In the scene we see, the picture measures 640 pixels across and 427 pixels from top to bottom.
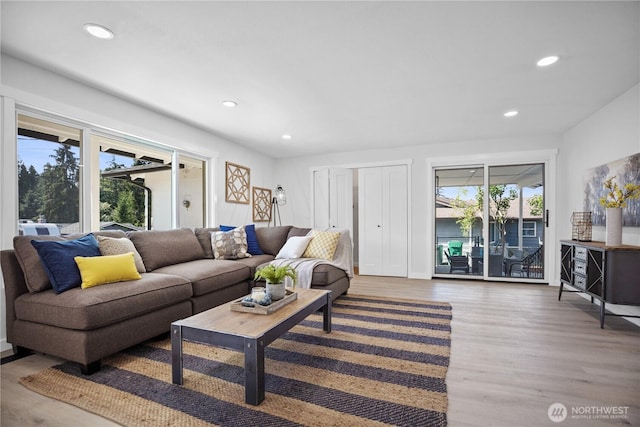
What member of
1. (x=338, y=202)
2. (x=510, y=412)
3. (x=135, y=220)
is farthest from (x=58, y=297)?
(x=338, y=202)

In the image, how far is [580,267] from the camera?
3.20 meters

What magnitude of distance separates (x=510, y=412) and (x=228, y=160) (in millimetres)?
4616

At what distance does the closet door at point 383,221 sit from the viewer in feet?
17.7

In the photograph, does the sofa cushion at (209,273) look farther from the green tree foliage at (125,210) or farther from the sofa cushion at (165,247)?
the green tree foliage at (125,210)

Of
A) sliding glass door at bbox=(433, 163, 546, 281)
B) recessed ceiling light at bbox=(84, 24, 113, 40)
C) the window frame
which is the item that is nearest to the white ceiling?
recessed ceiling light at bbox=(84, 24, 113, 40)

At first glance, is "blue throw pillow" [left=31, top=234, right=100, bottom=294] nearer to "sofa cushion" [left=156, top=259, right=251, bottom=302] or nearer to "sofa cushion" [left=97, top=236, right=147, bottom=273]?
"sofa cushion" [left=97, top=236, right=147, bottom=273]

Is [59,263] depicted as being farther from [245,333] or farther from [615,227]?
[615,227]

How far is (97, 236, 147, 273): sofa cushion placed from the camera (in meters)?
2.58

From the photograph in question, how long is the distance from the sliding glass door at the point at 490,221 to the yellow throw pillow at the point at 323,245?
7.65ft

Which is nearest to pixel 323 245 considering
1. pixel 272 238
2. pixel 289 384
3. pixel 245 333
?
→ pixel 272 238

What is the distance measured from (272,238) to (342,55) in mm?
2685

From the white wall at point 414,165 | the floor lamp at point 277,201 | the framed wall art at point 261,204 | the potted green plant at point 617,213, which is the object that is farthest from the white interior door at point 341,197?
the potted green plant at point 617,213

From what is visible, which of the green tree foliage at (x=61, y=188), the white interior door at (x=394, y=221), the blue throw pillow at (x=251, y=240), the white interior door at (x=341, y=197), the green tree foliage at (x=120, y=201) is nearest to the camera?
the green tree foliage at (x=61, y=188)

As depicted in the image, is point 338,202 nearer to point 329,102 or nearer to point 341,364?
point 329,102
